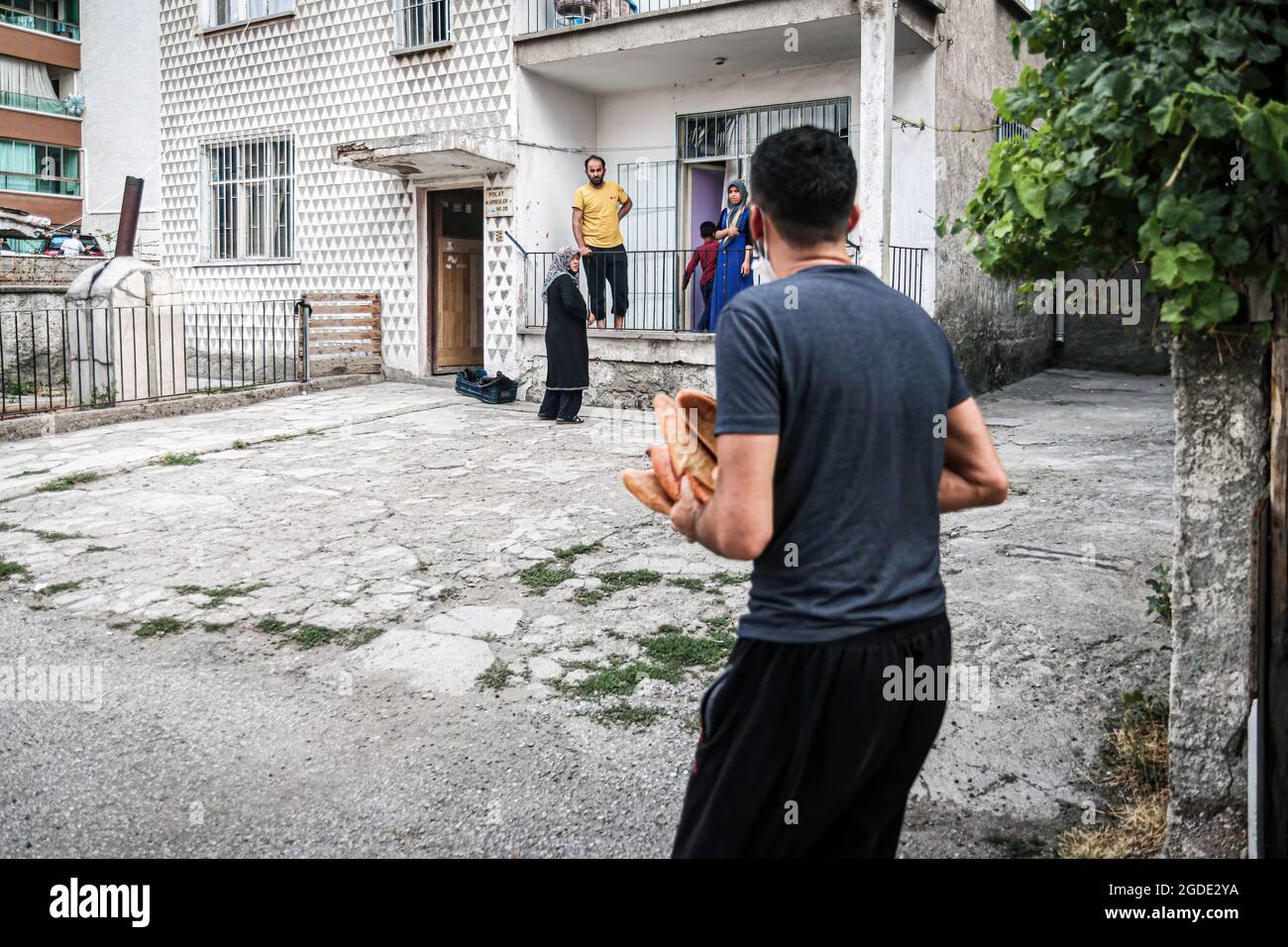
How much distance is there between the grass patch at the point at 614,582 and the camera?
18.3ft

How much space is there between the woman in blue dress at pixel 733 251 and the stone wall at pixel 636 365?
46cm

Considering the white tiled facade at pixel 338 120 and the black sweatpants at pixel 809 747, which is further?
the white tiled facade at pixel 338 120

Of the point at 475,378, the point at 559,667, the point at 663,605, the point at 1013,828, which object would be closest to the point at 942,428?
the point at 1013,828

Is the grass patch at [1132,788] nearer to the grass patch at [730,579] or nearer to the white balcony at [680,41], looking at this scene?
the grass patch at [730,579]

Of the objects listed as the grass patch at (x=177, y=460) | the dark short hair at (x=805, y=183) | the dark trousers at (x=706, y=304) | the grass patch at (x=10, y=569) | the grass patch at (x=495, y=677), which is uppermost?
the dark trousers at (x=706, y=304)

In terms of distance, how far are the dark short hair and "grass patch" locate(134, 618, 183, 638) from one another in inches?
165

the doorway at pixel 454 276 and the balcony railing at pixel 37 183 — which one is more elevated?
the balcony railing at pixel 37 183

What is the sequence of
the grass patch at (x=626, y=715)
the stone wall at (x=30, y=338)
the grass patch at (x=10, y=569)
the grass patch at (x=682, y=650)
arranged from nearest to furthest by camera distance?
the grass patch at (x=626, y=715), the grass patch at (x=682, y=650), the grass patch at (x=10, y=569), the stone wall at (x=30, y=338)

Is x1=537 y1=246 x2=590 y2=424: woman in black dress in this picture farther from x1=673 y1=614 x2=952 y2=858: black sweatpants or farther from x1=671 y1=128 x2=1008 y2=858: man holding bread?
x1=673 y1=614 x2=952 y2=858: black sweatpants

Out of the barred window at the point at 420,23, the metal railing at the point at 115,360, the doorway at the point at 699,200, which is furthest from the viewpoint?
the barred window at the point at 420,23

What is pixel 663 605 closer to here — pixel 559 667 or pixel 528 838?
pixel 559 667

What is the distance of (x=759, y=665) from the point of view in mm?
1986

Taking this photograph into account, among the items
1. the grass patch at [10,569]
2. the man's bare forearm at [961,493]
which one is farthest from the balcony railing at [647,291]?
the man's bare forearm at [961,493]

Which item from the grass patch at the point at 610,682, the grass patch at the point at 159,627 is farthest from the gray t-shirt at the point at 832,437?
the grass patch at the point at 159,627
